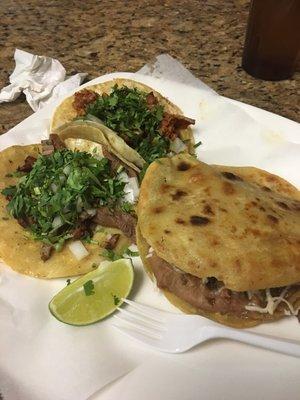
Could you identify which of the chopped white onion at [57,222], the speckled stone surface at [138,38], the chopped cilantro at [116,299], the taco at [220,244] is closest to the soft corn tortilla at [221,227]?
the taco at [220,244]

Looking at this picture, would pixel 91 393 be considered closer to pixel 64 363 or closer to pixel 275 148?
pixel 64 363

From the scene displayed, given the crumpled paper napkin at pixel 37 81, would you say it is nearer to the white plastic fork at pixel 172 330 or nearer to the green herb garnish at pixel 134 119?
the green herb garnish at pixel 134 119

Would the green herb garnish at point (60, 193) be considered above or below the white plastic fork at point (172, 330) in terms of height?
above

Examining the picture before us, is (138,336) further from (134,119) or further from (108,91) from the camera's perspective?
(108,91)

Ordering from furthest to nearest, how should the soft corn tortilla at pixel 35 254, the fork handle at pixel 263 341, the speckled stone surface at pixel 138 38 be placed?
1. the speckled stone surface at pixel 138 38
2. the soft corn tortilla at pixel 35 254
3. the fork handle at pixel 263 341

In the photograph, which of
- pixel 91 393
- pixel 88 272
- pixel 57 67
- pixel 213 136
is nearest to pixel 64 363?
pixel 91 393

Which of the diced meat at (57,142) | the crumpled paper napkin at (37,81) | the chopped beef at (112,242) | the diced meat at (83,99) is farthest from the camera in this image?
the crumpled paper napkin at (37,81)

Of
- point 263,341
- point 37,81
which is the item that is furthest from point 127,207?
point 37,81

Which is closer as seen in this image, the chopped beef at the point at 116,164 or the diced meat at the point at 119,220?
the diced meat at the point at 119,220

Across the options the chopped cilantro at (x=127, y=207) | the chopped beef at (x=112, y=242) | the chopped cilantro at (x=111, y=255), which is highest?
the chopped cilantro at (x=127, y=207)
